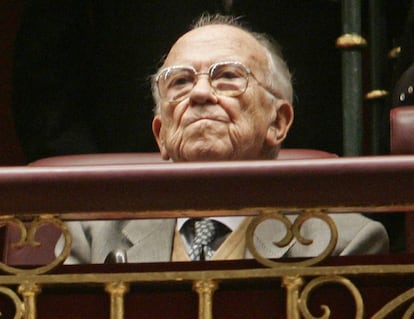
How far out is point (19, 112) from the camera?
2.67 meters

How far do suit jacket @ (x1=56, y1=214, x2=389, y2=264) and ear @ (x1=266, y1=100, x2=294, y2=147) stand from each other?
0.19 metres

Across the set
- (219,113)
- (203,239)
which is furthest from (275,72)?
(203,239)

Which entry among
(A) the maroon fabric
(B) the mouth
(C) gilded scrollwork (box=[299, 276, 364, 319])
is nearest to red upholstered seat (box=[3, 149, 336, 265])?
(A) the maroon fabric

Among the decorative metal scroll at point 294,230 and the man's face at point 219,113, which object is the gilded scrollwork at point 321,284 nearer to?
the decorative metal scroll at point 294,230

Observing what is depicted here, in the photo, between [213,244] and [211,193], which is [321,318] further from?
[213,244]

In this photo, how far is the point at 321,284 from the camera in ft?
4.64

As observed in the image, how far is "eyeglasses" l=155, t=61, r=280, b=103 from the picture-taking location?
204 cm

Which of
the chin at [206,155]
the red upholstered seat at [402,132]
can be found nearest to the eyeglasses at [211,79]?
the chin at [206,155]

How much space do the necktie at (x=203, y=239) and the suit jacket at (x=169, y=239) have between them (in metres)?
0.04

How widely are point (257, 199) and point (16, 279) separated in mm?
→ 270

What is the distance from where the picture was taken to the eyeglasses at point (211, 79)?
6.71ft

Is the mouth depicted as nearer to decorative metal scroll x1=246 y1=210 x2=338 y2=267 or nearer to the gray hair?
the gray hair

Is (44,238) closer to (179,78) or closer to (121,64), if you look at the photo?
(179,78)

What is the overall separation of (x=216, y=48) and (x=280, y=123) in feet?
0.51
